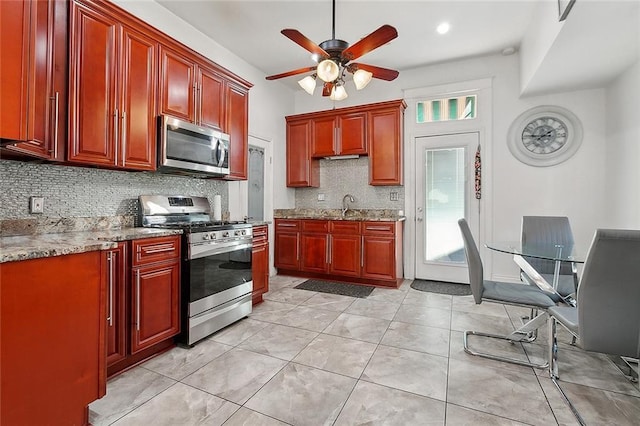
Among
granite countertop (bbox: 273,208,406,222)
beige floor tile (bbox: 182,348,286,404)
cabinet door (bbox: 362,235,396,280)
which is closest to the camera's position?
beige floor tile (bbox: 182,348,286,404)

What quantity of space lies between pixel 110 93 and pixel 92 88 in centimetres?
11

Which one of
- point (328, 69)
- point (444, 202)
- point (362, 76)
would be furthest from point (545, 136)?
point (328, 69)

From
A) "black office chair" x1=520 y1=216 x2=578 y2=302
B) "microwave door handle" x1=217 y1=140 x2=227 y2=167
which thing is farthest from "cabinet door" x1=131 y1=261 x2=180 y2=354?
"black office chair" x1=520 y1=216 x2=578 y2=302

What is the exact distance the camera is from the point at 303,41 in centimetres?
229

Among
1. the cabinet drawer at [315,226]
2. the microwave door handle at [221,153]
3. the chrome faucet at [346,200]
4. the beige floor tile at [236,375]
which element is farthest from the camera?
the chrome faucet at [346,200]

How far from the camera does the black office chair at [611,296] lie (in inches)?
55.7

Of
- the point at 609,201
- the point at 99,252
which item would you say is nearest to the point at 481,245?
the point at 609,201

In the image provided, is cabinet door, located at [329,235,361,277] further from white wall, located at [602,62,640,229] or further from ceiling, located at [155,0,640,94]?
white wall, located at [602,62,640,229]

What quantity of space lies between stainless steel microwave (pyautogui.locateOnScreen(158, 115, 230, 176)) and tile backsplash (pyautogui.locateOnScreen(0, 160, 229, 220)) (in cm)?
25

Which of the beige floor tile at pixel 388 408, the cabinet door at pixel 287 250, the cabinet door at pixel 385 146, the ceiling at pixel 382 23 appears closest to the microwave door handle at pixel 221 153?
the ceiling at pixel 382 23

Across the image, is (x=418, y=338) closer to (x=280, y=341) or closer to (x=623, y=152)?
(x=280, y=341)

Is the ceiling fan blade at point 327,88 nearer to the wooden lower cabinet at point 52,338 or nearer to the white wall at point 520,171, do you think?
the white wall at point 520,171

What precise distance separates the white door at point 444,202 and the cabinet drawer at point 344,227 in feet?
3.20

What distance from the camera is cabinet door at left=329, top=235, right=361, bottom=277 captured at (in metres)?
4.11
